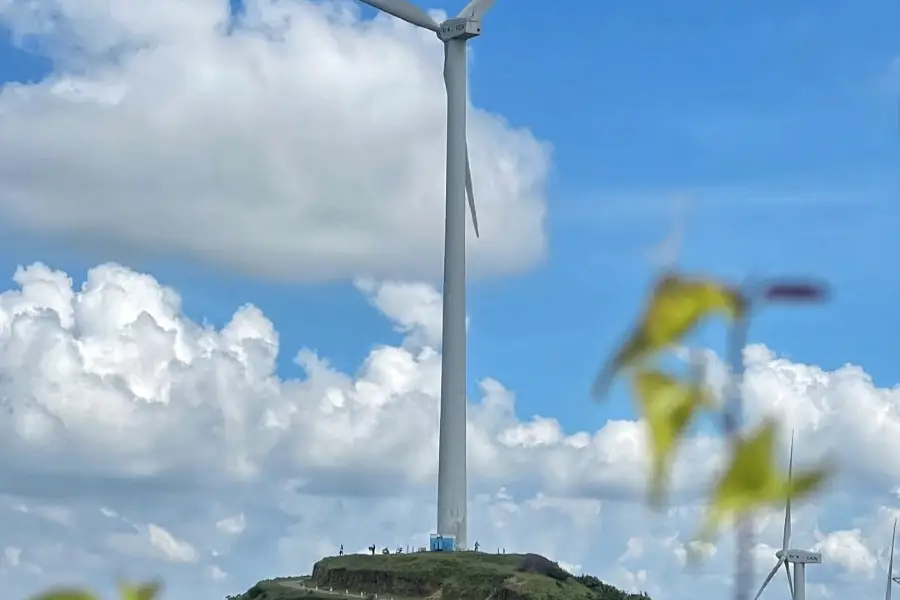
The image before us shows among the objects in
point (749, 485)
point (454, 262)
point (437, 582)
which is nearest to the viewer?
point (749, 485)

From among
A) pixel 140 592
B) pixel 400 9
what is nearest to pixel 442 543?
pixel 400 9

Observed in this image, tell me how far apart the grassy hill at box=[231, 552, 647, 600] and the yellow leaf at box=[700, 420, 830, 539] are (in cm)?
10519

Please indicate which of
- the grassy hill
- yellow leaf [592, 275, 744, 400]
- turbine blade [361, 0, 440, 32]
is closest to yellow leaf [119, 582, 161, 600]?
yellow leaf [592, 275, 744, 400]

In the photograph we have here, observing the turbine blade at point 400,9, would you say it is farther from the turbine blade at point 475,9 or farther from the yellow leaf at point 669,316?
the yellow leaf at point 669,316

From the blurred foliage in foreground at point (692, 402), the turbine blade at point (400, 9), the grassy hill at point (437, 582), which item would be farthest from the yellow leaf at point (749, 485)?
the turbine blade at point (400, 9)

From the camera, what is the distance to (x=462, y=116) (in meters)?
120

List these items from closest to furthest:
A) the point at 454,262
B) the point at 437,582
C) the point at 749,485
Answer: the point at 749,485 → the point at 437,582 → the point at 454,262

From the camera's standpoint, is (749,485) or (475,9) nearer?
(749,485)

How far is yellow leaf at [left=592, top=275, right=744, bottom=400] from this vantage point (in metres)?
3.12

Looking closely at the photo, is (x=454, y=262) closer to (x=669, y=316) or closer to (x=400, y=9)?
(x=400, y=9)

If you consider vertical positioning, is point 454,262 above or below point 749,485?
above

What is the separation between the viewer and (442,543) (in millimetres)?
123562

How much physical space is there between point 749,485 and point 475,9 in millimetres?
118323

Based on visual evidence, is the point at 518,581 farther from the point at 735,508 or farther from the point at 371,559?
the point at 735,508
